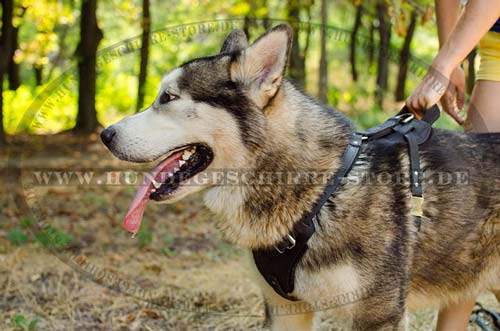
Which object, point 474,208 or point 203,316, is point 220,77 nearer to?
point 474,208

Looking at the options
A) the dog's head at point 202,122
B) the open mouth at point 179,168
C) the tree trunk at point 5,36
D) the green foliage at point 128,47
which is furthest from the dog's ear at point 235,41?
the tree trunk at point 5,36

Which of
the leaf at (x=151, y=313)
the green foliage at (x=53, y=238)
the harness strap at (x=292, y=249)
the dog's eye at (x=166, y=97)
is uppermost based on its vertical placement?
the dog's eye at (x=166, y=97)

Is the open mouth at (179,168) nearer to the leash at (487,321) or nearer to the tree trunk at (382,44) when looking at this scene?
the leash at (487,321)

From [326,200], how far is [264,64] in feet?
2.25

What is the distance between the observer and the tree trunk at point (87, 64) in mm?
11891

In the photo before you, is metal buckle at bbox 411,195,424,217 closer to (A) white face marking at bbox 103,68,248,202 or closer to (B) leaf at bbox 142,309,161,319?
(A) white face marking at bbox 103,68,248,202

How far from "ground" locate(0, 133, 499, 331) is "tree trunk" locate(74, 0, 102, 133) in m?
3.99

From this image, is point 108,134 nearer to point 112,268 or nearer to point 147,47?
point 112,268

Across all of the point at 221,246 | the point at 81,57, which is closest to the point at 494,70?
the point at 221,246

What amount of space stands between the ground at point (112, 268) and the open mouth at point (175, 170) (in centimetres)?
49

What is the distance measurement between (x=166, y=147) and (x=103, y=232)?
13.8 feet

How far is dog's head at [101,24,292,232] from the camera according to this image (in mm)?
2711

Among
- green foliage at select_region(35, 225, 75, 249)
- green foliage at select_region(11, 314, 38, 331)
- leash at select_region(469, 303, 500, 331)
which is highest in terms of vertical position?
leash at select_region(469, 303, 500, 331)

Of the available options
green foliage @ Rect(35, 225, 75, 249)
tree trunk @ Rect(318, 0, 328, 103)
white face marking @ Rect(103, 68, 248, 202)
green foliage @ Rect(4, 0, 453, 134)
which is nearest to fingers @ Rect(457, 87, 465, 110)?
white face marking @ Rect(103, 68, 248, 202)
